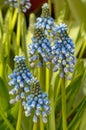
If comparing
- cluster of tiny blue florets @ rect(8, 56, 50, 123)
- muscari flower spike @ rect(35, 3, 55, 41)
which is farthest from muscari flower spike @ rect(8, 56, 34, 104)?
muscari flower spike @ rect(35, 3, 55, 41)

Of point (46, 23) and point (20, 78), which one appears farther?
point (46, 23)

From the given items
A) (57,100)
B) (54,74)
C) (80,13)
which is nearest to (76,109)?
(57,100)

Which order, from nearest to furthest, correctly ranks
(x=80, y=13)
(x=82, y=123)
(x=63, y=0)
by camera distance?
(x=82, y=123)
(x=80, y=13)
(x=63, y=0)

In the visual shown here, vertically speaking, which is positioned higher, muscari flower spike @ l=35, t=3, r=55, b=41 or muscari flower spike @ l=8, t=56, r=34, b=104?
muscari flower spike @ l=35, t=3, r=55, b=41

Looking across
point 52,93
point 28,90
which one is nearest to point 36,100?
point 28,90

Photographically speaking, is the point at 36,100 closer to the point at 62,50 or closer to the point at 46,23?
the point at 62,50

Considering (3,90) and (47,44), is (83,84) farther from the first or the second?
(47,44)

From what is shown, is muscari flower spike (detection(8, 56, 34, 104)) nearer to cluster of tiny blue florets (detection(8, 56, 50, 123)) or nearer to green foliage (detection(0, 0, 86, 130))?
cluster of tiny blue florets (detection(8, 56, 50, 123))

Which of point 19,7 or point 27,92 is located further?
point 19,7

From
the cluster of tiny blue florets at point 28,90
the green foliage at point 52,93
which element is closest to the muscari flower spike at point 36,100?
the cluster of tiny blue florets at point 28,90

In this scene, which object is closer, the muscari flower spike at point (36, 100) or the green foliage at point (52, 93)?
the muscari flower spike at point (36, 100)

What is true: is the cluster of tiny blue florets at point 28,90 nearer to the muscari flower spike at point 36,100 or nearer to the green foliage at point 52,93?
the muscari flower spike at point 36,100
